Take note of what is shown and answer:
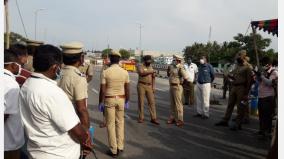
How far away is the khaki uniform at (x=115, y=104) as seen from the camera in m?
6.41

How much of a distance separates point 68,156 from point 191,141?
4.96 m

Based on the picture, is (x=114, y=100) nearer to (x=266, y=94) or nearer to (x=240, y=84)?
(x=266, y=94)

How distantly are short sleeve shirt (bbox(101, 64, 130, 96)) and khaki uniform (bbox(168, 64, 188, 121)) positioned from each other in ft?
9.65

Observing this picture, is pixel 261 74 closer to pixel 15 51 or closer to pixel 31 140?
pixel 15 51

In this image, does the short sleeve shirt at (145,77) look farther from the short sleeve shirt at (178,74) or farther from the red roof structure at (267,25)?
the red roof structure at (267,25)

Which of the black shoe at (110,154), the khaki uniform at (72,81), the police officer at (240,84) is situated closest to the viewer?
the khaki uniform at (72,81)

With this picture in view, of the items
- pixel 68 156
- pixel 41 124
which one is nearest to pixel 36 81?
pixel 41 124

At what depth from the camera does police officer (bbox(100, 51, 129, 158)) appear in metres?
6.41

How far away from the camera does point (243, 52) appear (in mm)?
8531

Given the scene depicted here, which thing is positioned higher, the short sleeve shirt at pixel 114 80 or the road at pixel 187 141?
the short sleeve shirt at pixel 114 80

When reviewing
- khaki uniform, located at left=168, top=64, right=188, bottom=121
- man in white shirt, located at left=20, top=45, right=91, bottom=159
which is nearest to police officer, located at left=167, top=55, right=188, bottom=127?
khaki uniform, located at left=168, top=64, right=188, bottom=121

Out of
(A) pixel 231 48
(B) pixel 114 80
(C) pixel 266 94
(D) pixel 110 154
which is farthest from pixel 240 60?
(A) pixel 231 48

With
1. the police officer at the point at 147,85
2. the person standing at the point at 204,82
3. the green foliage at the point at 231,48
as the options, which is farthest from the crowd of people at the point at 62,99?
the green foliage at the point at 231,48

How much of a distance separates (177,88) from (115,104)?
3.19 meters
